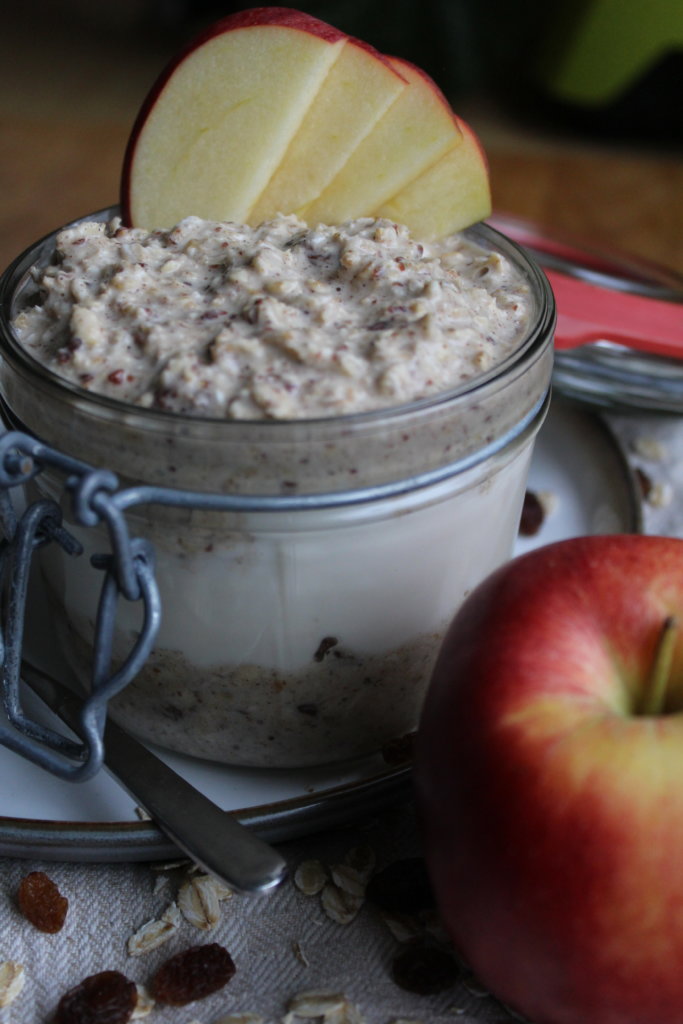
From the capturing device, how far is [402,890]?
0.78 m

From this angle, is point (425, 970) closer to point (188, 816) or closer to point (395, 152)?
point (188, 816)

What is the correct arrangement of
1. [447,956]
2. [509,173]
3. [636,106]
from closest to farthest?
1. [447,956]
2. [509,173]
3. [636,106]

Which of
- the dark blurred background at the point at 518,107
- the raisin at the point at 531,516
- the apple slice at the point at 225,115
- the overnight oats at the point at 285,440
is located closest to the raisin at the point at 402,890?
the overnight oats at the point at 285,440

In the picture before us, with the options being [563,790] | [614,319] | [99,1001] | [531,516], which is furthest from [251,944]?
[614,319]

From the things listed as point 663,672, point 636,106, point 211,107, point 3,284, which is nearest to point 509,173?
point 636,106

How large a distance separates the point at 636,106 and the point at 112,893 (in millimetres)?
2436

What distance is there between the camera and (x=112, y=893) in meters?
0.79

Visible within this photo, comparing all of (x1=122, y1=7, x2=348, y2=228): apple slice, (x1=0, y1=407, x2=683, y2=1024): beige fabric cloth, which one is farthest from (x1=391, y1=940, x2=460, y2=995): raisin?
(x1=122, y1=7, x2=348, y2=228): apple slice

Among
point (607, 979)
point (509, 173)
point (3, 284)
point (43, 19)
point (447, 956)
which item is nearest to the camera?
point (607, 979)

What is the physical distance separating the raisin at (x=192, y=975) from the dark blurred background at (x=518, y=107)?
1.52m

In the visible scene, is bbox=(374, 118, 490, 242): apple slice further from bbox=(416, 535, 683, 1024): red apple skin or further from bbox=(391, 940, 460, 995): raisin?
bbox=(391, 940, 460, 995): raisin

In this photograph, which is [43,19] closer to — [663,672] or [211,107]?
[211,107]

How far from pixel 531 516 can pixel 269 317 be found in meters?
0.54

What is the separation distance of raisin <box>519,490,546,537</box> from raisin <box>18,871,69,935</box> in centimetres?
62
